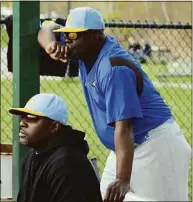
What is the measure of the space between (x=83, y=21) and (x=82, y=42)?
4.8 inches

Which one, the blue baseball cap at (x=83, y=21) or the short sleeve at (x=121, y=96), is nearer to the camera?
the short sleeve at (x=121, y=96)

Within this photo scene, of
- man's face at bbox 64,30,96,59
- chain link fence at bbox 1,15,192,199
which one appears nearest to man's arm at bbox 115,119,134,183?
man's face at bbox 64,30,96,59

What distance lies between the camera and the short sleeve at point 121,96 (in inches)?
161

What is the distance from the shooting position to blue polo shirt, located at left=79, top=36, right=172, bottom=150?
4.09 meters

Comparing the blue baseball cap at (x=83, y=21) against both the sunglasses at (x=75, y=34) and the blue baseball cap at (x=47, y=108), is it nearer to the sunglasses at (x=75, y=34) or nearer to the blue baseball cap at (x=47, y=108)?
the sunglasses at (x=75, y=34)

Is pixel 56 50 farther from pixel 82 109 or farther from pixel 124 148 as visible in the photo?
pixel 82 109

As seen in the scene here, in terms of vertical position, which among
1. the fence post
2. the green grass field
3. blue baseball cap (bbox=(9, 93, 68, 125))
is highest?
the fence post

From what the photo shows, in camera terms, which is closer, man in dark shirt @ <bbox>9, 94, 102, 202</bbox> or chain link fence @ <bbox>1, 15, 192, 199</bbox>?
man in dark shirt @ <bbox>9, 94, 102, 202</bbox>

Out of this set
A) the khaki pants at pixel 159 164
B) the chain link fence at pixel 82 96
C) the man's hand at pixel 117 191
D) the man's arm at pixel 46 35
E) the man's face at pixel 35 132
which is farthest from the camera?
the chain link fence at pixel 82 96

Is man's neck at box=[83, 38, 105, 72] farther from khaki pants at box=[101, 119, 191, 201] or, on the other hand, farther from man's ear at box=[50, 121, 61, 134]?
khaki pants at box=[101, 119, 191, 201]

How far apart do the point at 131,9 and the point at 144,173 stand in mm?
18890

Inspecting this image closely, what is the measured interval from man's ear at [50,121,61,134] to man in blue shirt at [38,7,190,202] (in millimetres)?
224

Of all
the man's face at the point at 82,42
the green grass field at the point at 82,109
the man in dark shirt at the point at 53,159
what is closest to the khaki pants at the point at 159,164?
the man in dark shirt at the point at 53,159

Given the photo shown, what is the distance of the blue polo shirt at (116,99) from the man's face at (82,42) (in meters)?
0.08
